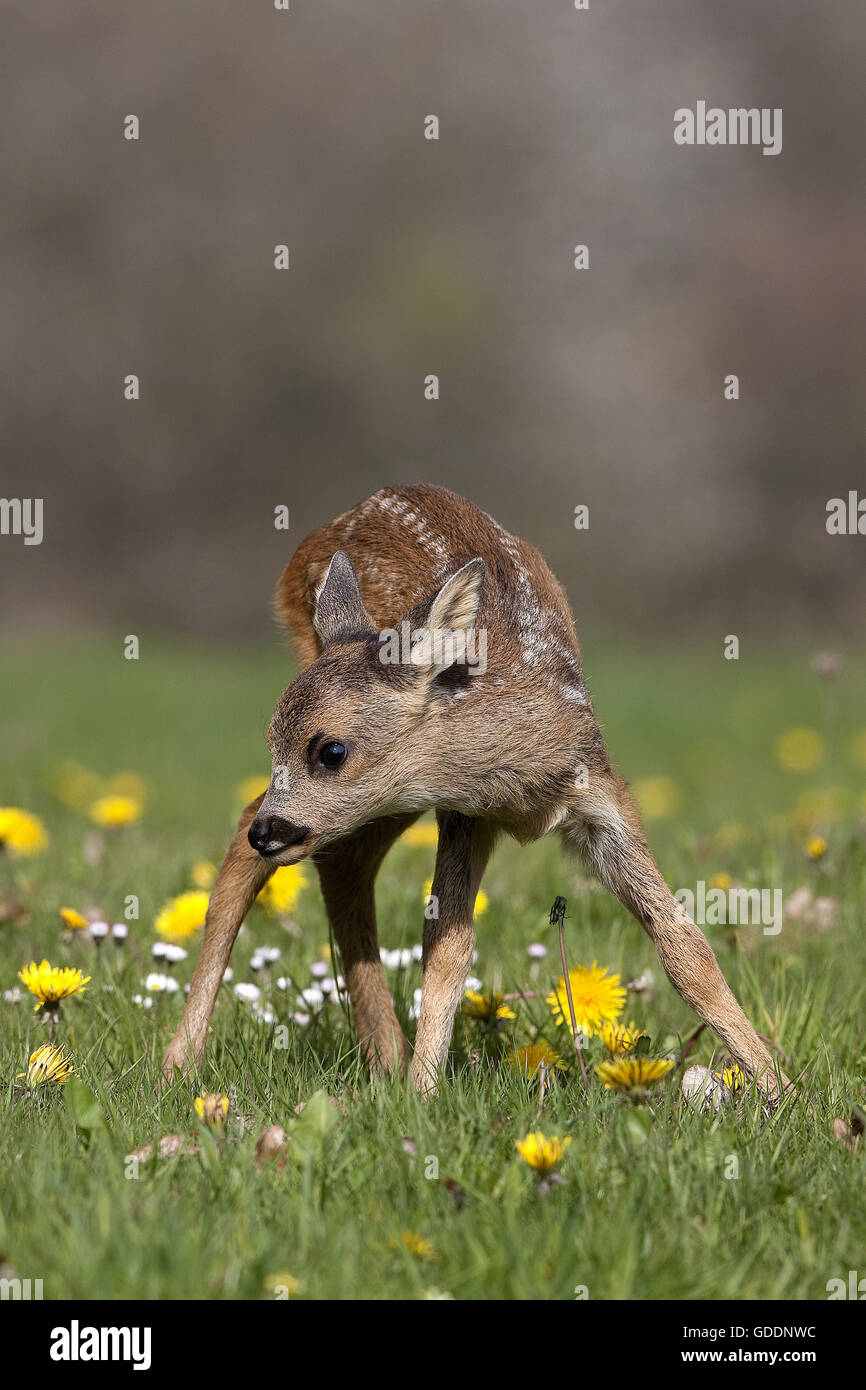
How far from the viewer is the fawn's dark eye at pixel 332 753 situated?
3.62m

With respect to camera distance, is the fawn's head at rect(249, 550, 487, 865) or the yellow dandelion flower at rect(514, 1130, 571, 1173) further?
the fawn's head at rect(249, 550, 487, 865)

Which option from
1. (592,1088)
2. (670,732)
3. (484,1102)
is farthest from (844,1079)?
(670,732)

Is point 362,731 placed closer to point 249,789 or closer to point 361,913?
point 361,913

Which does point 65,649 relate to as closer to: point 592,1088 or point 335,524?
point 335,524

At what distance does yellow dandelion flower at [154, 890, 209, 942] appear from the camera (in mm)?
4762

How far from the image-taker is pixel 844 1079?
3.70 meters

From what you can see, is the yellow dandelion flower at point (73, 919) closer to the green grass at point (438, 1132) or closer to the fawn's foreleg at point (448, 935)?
the green grass at point (438, 1132)

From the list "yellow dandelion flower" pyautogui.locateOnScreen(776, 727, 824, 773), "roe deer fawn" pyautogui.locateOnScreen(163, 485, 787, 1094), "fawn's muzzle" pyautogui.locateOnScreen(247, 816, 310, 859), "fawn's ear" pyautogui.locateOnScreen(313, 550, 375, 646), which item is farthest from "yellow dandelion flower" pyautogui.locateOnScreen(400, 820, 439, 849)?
"yellow dandelion flower" pyautogui.locateOnScreen(776, 727, 824, 773)

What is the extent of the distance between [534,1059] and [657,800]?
190 inches

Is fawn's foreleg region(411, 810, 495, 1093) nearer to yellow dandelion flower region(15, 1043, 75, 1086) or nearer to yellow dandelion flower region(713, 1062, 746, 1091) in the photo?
yellow dandelion flower region(713, 1062, 746, 1091)

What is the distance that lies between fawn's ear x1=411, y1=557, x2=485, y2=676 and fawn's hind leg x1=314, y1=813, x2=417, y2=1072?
62cm

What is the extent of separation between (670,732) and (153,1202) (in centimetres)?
935

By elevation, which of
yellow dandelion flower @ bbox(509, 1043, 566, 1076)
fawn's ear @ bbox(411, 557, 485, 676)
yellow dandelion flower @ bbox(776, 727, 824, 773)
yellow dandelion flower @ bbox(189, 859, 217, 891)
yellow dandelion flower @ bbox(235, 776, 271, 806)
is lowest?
yellow dandelion flower @ bbox(509, 1043, 566, 1076)

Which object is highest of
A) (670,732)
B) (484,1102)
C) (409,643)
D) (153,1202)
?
(670,732)
